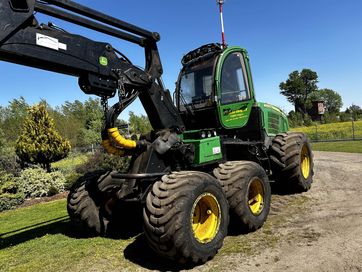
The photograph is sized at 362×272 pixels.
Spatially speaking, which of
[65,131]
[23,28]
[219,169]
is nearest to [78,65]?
[23,28]

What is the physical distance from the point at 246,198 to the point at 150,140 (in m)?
1.85

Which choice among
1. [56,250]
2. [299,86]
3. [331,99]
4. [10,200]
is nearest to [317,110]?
[299,86]

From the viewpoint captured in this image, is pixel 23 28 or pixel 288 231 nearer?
pixel 23 28

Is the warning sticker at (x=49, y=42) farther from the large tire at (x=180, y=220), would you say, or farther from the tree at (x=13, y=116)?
the tree at (x=13, y=116)

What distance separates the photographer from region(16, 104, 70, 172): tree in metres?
18.6

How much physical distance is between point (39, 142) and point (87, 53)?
15600mm

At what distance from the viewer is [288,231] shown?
565cm

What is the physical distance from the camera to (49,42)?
4328 millimetres

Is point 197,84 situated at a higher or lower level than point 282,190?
higher

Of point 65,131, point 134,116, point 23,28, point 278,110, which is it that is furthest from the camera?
point 134,116

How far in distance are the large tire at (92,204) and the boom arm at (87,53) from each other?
143 centimetres

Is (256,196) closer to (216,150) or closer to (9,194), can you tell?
(216,150)

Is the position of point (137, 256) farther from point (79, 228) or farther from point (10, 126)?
point (10, 126)

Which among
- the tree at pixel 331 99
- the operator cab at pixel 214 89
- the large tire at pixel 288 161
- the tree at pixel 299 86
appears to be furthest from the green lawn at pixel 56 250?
the tree at pixel 331 99
